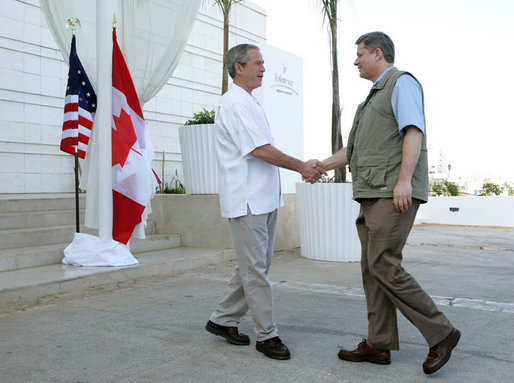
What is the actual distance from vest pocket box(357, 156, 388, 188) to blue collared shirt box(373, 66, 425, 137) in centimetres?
17

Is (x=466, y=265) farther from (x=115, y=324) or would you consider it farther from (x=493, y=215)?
(x=493, y=215)

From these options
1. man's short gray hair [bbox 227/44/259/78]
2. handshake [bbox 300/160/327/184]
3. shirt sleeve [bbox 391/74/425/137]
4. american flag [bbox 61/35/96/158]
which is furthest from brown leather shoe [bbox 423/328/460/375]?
american flag [bbox 61/35/96/158]

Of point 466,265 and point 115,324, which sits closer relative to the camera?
point 115,324

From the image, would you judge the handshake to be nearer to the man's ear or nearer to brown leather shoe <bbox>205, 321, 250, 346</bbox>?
the man's ear

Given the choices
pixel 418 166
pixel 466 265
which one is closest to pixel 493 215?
pixel 466 265

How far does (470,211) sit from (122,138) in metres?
10.9

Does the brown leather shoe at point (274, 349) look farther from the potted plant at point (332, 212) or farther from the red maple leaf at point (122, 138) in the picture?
the potted plant at point (332, 212)

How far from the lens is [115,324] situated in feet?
11.2

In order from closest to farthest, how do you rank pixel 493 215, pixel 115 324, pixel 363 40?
pixel 363 40, pixel 115 324, pixel 493 215

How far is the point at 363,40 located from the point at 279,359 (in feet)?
5.56

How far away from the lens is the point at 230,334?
117 inches

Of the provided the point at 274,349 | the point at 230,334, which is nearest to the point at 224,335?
the point at 230,334

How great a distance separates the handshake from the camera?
2.94m

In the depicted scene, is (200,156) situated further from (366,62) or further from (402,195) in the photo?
(402,195)
